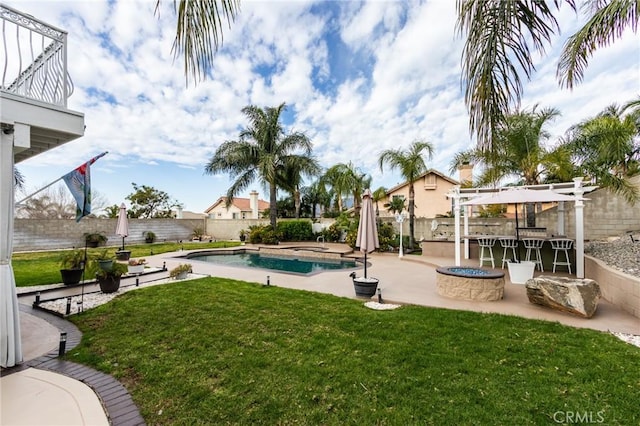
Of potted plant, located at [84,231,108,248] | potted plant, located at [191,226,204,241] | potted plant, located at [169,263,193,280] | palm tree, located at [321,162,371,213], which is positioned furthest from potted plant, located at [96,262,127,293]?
potted plant, located at [191,226,204,241]

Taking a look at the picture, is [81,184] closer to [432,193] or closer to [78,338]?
[78,338]

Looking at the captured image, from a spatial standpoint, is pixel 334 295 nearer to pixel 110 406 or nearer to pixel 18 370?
pixel 110 406

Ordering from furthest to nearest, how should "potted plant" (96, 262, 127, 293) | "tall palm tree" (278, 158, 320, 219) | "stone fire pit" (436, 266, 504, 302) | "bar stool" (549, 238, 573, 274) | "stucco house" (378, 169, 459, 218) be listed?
"stucco house" (378, 169, 459, 218) < "tall palm tree" (278, 158, 320, 219) < "bar stool" (549, 238, 573, 274) < "potted plant" (96, 262, 127, 293) < "stone fire pit" (436, 266, 504, 302)

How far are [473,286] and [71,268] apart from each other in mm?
10203

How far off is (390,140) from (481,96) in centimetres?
1464

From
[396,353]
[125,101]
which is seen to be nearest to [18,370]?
[396,353]

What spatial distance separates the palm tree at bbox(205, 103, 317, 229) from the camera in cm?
1839

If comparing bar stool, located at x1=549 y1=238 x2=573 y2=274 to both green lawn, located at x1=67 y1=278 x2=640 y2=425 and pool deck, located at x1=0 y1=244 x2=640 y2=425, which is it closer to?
pool deck, located at x1=0 y1=244 x2=640 y2=425

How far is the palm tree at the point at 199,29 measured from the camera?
2.02 metres

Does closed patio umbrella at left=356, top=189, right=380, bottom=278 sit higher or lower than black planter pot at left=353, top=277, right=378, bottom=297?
higher

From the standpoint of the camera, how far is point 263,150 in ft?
60.6

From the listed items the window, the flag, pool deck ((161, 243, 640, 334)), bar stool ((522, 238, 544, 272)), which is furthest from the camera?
the window

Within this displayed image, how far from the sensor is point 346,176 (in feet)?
66.3

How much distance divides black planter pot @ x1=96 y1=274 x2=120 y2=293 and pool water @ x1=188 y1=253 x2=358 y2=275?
521 centimetres
